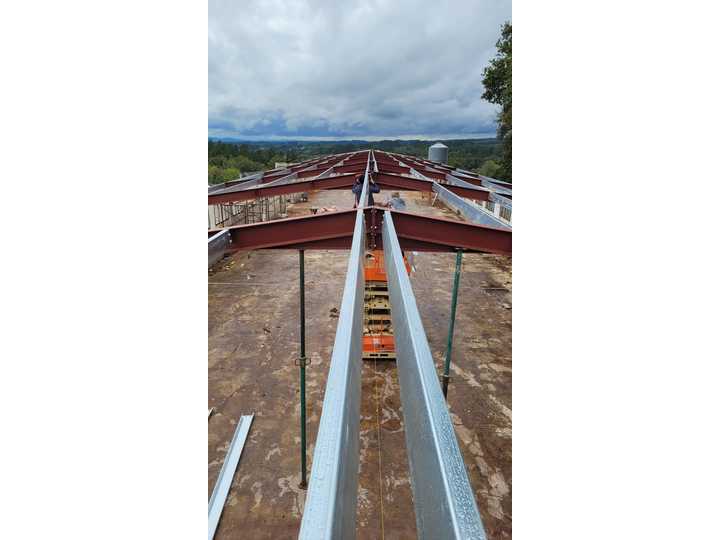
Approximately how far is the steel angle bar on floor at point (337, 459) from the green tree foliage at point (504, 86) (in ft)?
77.3

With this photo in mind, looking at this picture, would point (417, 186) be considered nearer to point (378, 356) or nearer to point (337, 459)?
point (378, 356)

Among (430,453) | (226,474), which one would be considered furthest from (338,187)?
(430,453)

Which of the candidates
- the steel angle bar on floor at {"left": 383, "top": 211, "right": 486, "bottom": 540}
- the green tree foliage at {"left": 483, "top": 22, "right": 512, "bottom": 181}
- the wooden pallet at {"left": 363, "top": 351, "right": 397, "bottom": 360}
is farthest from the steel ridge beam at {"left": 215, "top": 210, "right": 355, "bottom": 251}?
the green tree foliage at {"left": 483, "top": 22, "right": 512, "bottom": 181}

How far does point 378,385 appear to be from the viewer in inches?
279

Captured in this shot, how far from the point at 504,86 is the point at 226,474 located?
24.6 m

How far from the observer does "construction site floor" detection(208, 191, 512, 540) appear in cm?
476

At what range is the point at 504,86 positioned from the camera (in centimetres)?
2255

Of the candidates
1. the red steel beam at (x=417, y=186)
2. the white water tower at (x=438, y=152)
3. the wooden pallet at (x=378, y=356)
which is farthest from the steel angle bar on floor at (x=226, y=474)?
the white water tower at (x=438, y=152)

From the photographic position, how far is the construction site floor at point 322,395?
4762 mm

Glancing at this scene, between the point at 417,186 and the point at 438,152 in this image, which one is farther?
the point at 438,152

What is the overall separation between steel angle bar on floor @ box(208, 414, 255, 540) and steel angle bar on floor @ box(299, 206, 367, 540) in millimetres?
4178

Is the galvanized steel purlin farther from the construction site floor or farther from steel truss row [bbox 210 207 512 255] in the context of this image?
the construction site floor

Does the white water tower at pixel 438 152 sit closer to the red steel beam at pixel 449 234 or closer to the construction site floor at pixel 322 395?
the construction site floor at pixel 322 395


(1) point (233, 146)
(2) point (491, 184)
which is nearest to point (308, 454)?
(2) point (491, 184)
